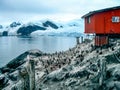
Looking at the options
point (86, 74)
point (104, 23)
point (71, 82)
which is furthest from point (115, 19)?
point (71, 82)

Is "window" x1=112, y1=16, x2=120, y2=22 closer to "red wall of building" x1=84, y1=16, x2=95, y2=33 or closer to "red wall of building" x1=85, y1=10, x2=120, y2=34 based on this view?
"red wall of building" x1=85, y1=10, x2=120, y2=34

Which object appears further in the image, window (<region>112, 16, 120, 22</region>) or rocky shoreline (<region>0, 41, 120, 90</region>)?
window (<region>112, 16, 120, 22</region>)

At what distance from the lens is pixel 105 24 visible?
46.5m

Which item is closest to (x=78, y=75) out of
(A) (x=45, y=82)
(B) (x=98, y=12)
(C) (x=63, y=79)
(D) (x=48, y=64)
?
(C) (x=63, y=79)

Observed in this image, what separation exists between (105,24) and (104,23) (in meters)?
0.29

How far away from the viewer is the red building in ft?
147

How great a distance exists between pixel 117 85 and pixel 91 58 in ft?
27.4

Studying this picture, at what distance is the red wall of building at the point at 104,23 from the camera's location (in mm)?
44781

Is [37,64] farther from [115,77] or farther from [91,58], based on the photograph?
[115,77]

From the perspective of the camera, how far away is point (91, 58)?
38.2 metres

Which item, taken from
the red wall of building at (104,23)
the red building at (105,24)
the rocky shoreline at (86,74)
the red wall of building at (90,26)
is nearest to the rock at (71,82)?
the rocky shoreline at (86,74)

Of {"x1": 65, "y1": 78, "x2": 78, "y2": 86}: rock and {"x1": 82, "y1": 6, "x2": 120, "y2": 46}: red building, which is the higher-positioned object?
{"x1": 82, "y1": 6, "x2": 120, "y2": 46}: red building

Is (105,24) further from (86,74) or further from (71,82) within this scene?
(71,82)

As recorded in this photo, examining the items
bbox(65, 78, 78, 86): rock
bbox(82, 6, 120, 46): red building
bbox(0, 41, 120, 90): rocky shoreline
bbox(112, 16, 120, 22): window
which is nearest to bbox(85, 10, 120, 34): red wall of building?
bbox(82, 6, 120, 46): red building
